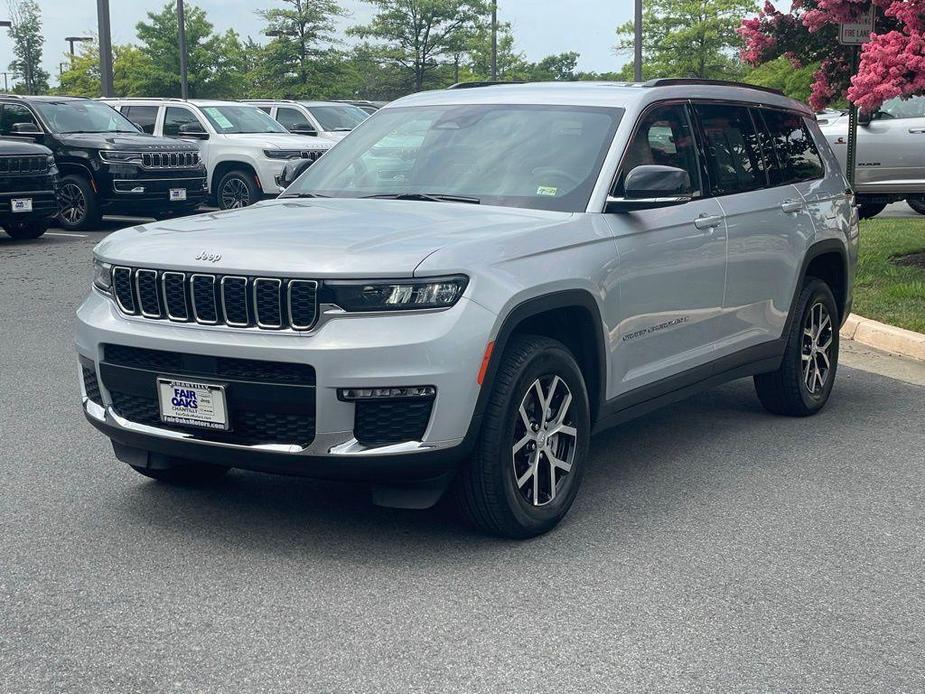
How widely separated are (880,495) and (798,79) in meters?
33.9

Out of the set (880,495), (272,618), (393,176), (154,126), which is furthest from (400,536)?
(154,126)

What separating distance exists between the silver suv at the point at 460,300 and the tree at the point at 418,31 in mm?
55633

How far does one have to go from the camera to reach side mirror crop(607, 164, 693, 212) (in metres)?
5.39

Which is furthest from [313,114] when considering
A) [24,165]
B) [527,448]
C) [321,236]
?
[527,448]

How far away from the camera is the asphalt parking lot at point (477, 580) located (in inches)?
152

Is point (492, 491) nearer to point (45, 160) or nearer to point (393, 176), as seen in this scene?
point (393, 176)

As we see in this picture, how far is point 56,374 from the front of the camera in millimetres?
8367

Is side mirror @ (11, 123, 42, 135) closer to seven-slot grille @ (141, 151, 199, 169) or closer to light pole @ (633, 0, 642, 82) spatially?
seven-slot grille @ (141, 151, 199, 169)

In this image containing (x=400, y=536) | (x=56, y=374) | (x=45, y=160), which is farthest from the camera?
(x=45, y=160)

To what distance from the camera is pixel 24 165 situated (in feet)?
52.7

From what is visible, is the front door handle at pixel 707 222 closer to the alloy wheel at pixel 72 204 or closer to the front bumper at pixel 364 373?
the front bumper at pixel 364 373

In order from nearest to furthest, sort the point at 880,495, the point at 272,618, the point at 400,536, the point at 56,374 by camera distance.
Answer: the point at 272,618 < the point at 400,536 < the point at 880,495 < the point at 56,374

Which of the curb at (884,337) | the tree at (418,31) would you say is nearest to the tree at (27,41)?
the tree at (418,31)

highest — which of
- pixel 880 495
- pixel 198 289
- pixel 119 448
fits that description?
pixel 198 289
